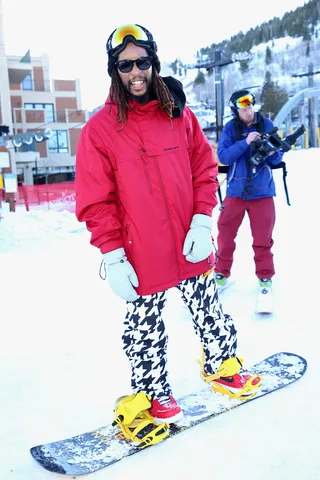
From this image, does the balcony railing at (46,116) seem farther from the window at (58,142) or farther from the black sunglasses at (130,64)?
the black sunglasses at (130,64)

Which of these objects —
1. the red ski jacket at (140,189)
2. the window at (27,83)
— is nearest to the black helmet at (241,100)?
the red ski jacket at (140,189)

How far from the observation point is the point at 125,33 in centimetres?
186

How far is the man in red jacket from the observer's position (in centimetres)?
186

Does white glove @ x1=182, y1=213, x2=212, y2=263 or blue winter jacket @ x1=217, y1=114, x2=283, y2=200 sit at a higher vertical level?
blue winter jacket @ x1=217, y1=114, x2=283, y2=200

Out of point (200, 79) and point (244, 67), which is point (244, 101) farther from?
point (244, 67)

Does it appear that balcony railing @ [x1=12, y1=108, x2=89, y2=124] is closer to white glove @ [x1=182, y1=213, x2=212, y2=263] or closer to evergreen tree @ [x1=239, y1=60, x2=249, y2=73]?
white glove @ [x1=182, y1=213, x2=212, y2=263]

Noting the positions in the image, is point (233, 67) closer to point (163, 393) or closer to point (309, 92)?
point (309, 92)

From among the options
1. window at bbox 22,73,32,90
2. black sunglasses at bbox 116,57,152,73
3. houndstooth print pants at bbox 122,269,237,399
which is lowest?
houndstooth print pants at bbox 122,269,237,399

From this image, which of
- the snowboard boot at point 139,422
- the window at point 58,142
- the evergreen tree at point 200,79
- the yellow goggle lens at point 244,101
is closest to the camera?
the snowboard boot at point 139,422

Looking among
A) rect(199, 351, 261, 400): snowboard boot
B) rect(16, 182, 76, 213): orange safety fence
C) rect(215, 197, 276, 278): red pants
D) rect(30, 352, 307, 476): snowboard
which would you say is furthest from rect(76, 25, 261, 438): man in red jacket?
rect(16, 182, 76, 213): orange safety fence

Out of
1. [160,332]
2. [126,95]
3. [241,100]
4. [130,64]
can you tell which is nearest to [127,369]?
[160,332]

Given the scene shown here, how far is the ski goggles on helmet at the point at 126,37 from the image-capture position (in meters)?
1.85

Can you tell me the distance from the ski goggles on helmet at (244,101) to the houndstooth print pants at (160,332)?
5.69ft

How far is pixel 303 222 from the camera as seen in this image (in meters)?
6.49
